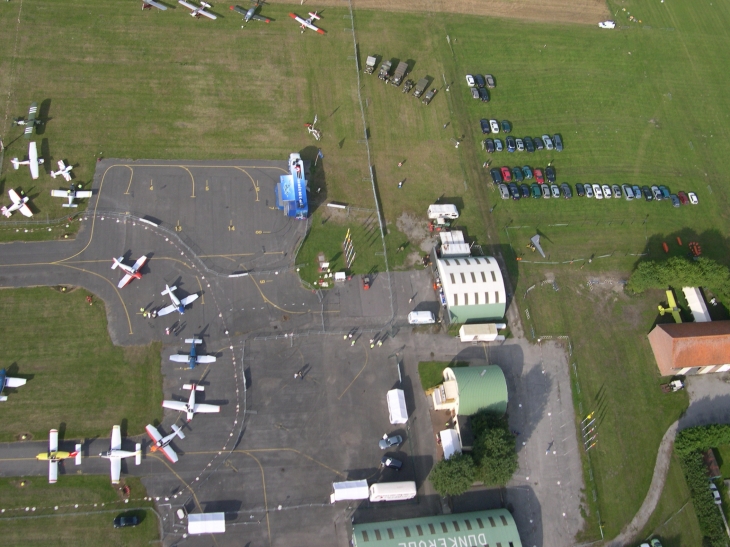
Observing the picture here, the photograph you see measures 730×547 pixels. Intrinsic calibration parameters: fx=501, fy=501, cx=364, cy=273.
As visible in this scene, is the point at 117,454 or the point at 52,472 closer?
the point at 52,472

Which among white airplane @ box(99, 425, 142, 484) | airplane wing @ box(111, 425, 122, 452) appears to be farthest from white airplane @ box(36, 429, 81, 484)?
airplane wing @ box(111, 425, 122, 452)

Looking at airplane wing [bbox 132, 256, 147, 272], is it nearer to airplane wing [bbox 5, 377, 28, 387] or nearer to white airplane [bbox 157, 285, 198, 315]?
white airplane [bbox 157, 285, 198, 315]

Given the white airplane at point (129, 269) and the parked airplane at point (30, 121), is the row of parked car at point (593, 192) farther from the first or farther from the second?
the parked airplane at point (30, 121)

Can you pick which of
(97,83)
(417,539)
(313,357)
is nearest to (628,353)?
(417,539)

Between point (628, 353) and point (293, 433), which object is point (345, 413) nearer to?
point (293, 433)

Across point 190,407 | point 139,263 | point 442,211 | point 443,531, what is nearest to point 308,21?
point 442,211

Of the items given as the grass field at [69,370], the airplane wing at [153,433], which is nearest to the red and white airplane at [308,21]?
the grass field at [69,370]

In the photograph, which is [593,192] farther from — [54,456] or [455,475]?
[54,456]
